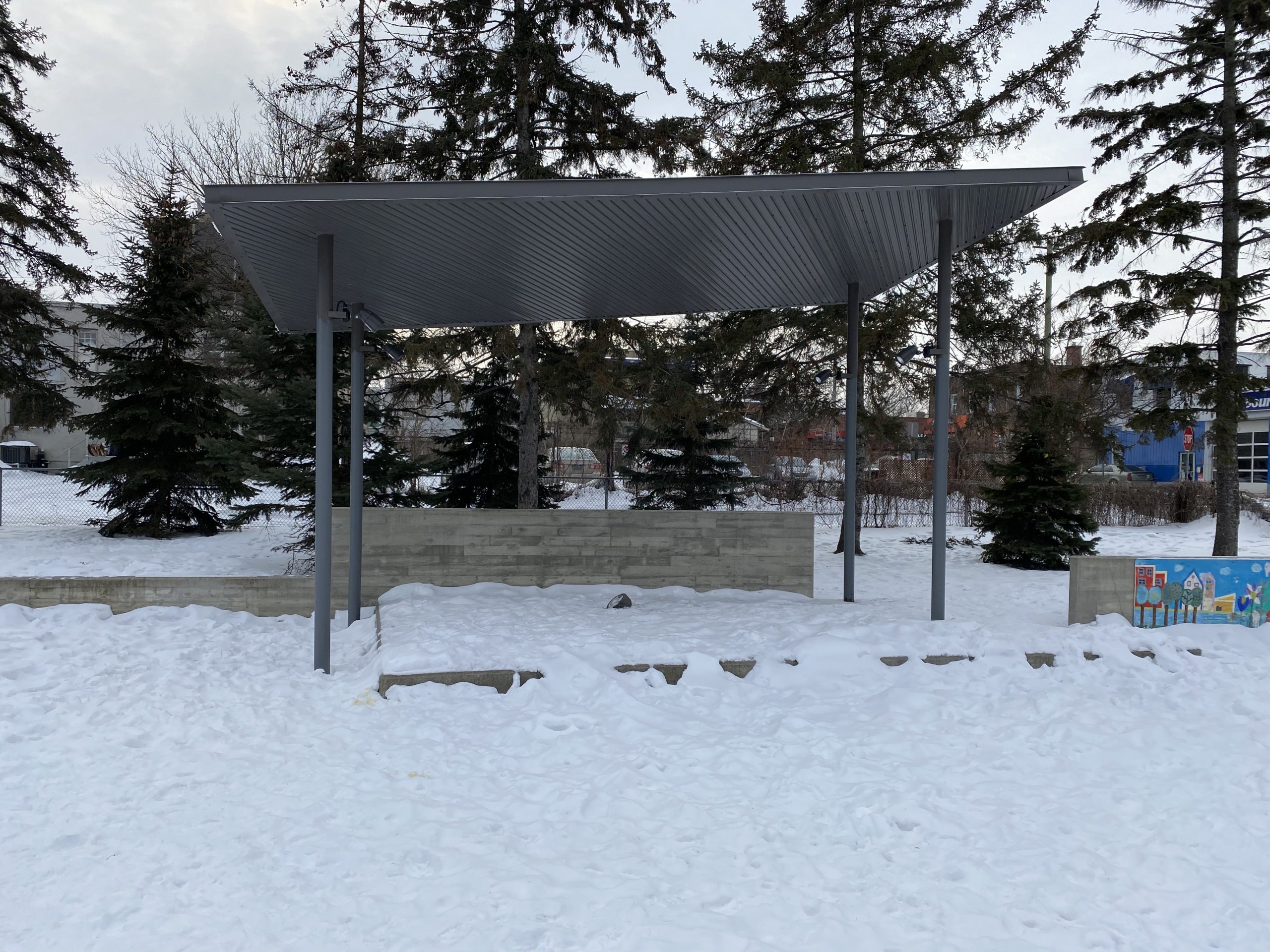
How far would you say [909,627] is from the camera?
654 cm

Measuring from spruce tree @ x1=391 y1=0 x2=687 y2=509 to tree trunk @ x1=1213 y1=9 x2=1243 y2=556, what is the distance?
289 inches

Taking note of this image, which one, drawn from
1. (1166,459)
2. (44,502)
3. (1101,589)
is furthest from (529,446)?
(1166,459)

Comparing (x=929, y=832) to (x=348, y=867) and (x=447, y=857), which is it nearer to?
(x=447, y=857)

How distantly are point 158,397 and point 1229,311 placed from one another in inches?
629

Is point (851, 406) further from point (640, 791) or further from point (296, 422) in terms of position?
point (296, 422)

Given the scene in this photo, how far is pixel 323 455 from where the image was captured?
20.4 feet

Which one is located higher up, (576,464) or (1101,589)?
(576,464)

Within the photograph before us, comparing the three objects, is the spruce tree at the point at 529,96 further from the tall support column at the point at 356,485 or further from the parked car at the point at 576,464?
the parked car at the point at 576,464

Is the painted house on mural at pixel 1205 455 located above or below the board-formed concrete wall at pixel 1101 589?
above

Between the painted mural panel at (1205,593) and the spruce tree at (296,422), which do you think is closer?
the painted mural panel at (1205,593)

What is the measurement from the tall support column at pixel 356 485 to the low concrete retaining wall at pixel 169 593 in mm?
486

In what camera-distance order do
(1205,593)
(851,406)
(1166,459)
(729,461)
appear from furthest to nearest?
(1166,459), (729,461), (851,406), (1205,593)

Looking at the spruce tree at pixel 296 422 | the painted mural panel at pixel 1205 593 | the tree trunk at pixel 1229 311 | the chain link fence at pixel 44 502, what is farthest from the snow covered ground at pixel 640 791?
the chain link fence at pixel 44 502

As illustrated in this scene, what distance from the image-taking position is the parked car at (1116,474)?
24.1 meters
